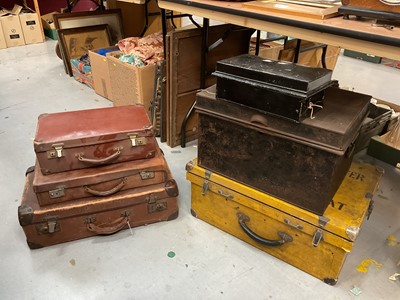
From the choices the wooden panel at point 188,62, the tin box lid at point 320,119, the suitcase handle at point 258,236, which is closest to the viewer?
the tin box lid at point 320,119

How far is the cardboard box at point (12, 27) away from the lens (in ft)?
14.3

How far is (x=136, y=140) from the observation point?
1.53 meters

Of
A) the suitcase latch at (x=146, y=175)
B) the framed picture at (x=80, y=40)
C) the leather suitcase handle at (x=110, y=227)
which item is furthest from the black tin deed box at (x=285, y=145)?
the framed picture at (x=80, y=40)

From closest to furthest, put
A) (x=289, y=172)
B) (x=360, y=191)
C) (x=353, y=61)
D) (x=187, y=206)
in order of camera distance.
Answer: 1. (x=289, y=172)
2. (x=360, y=191)
3. (x=187, y=206)
4. (x=353, y=61)

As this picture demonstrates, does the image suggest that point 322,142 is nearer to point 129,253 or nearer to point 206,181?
point 206,181

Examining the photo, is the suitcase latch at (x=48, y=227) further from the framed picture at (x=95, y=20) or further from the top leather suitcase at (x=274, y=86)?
the framed picture at (x=95, y=20)

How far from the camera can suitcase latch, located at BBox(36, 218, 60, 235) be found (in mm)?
1469

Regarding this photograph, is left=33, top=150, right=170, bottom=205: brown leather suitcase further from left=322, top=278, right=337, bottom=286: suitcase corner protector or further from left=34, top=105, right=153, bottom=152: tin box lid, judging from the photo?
left=322, top=278, right=337, bottom=286: suitcase corner protector

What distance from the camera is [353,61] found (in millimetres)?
4348

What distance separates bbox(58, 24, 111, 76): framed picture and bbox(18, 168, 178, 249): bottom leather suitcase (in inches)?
85.3

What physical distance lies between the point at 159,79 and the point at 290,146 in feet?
3.94

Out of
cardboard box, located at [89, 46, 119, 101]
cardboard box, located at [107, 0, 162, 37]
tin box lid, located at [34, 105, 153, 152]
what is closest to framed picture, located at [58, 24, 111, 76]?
cardboard box, located at [107, 0, 162, 37]

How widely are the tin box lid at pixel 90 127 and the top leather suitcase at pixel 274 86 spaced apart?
0.45 meters

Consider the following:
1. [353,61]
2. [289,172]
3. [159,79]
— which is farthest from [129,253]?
[353,61]
